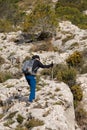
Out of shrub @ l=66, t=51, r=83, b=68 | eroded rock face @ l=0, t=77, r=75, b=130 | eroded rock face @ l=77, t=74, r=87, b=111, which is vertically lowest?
shrub @ l=66, t=51, r=83, b=68

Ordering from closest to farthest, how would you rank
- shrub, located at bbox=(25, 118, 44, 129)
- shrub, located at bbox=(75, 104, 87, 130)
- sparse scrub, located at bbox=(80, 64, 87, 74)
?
shrub, located at bbox=(25, 118, 44, 129) → shrub, located at bbox=(75, 104, 87, 130) → sparse scrub, located at bbox=(80, 64, 87, 74)

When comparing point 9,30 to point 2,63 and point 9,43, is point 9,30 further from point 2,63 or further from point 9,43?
point 2,63

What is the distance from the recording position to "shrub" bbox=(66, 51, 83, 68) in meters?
23.6

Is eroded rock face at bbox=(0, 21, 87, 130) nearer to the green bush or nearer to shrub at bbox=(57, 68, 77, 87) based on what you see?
shrub at bbox=(57, 68, 77, 87)

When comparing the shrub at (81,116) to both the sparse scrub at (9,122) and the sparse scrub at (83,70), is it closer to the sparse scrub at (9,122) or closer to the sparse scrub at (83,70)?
the sparse scrub at (9,122)

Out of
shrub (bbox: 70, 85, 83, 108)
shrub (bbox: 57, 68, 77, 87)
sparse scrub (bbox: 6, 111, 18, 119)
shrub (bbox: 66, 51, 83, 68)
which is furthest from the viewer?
shrub (bbox: 66, 51, 83, 68)

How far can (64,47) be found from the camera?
2792cm

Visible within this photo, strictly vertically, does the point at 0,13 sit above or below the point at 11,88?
below

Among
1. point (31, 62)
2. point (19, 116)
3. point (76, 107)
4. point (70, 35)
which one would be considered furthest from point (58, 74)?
point (70, 35)

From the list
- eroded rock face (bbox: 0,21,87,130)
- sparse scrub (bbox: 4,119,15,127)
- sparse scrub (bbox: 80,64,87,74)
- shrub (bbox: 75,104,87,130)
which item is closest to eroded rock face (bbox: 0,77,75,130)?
eroded rock face (bbox: 0,21,87,130)

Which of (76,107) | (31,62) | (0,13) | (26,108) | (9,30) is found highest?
(31,62)

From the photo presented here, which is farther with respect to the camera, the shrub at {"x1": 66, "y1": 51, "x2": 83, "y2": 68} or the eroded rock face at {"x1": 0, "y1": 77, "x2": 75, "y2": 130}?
the shrub at {"x1": 66, "y1": 51, "x2": 83, "y2": 68}

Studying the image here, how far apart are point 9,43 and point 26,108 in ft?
46.1

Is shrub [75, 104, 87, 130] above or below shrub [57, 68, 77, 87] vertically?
below
